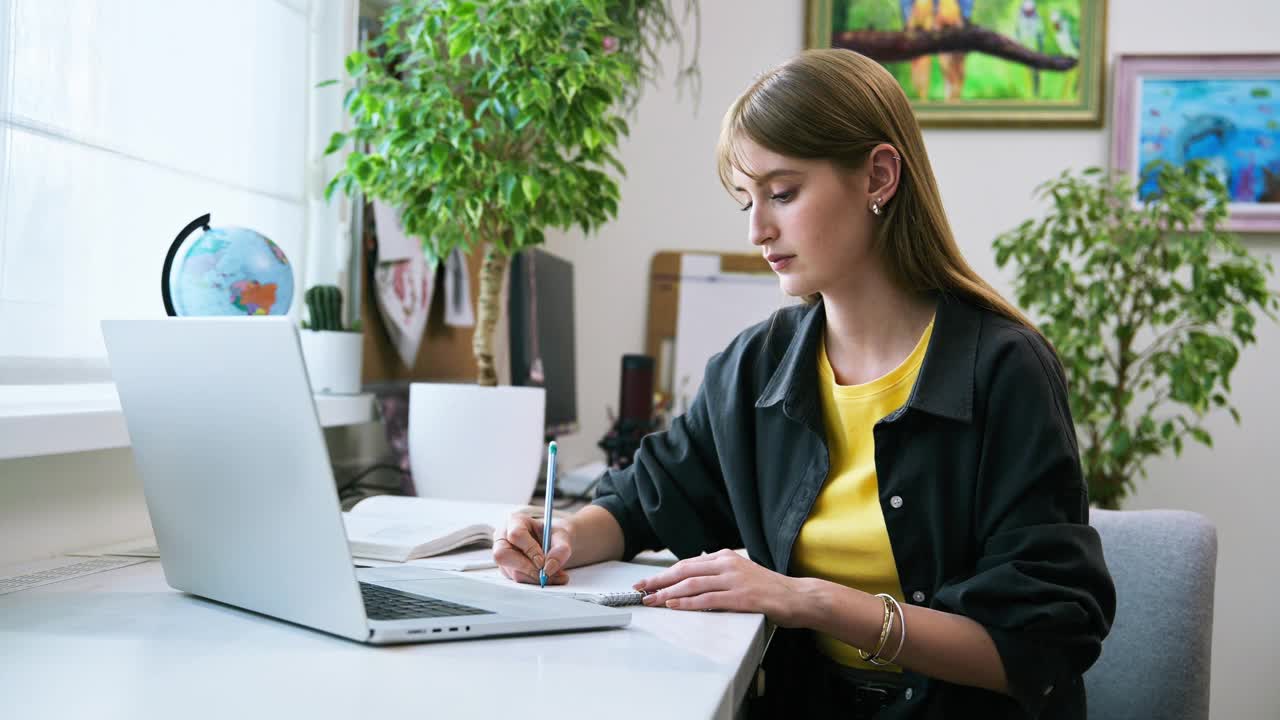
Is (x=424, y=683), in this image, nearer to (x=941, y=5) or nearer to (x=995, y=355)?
(x=995, y=355)

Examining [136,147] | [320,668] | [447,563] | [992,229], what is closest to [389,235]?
[136,147]

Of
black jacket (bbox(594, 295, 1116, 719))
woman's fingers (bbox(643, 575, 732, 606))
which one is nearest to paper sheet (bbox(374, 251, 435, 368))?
black jacket (bbox(594, 295, 1116, 719))

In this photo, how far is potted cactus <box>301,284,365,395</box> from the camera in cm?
175

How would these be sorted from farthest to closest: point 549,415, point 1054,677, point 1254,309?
point 1254,309
point 549,415
point 1054,677

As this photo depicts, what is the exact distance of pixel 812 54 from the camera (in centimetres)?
118

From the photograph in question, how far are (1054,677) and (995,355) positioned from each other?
31 cm

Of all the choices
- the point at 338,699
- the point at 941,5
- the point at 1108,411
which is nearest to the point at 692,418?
the point at 338,699

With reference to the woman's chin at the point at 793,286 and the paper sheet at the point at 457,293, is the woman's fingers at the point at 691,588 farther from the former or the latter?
the paper sheet at the point at 457,293

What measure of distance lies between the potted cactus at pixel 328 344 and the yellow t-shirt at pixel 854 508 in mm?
888

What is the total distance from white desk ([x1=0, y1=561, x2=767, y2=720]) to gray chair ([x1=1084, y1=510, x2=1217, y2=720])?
56 centimetres

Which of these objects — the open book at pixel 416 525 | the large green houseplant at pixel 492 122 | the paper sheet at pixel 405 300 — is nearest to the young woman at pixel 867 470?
the open book at pixel 416 525

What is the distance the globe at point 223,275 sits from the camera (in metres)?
1.32

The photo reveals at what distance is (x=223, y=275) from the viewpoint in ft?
4.36

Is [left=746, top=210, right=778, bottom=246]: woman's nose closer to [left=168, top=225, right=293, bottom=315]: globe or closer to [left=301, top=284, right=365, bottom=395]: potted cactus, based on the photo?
[left=168, top=225, right=293, bottom=315]: globe
